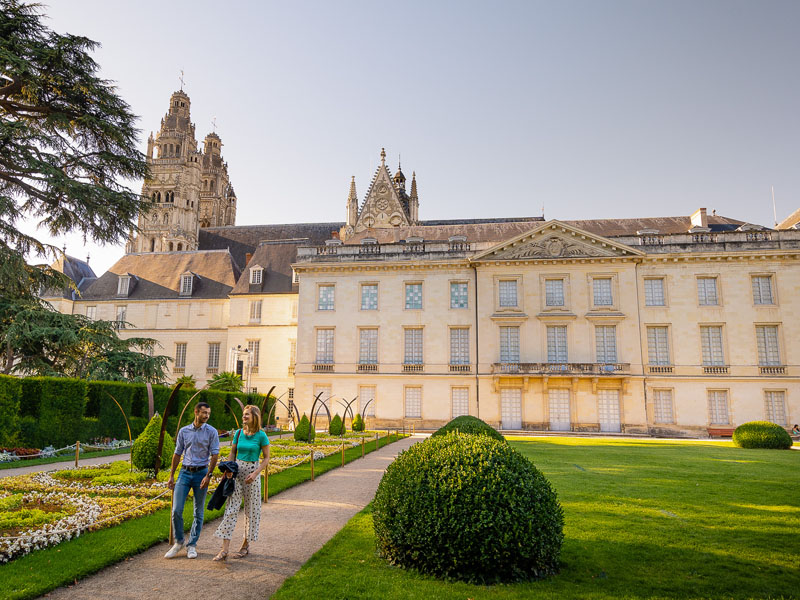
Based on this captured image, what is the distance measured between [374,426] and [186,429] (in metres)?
30.0

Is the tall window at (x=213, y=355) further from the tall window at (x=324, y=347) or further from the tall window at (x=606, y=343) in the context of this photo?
the tall window at (x=606, y=343)

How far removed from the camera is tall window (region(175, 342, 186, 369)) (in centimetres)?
4494

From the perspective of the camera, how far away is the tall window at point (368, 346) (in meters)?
37.0

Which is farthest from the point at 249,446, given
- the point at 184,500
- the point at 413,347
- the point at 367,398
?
the point at 367,398

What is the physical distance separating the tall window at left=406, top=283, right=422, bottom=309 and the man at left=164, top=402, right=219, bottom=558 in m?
30.3

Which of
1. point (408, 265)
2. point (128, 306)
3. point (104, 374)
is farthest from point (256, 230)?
point (104, 374)

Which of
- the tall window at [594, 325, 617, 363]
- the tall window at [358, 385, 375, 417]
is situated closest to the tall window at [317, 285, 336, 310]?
the tall window at [358, 385, 375, 417]

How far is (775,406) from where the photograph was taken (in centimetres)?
3294

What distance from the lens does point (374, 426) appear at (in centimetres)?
3619

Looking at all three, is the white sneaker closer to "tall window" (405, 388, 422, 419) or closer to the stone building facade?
the stone building facade

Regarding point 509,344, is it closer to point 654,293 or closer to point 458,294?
point 458,294

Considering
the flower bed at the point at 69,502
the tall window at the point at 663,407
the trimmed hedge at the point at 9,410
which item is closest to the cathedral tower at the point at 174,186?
the trimmed hedge at the point at 9,410

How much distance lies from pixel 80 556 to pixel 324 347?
31.2 m

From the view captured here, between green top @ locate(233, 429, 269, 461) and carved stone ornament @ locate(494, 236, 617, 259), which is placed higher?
carved stone ornament @ locate(494, 236, 617, 259)
